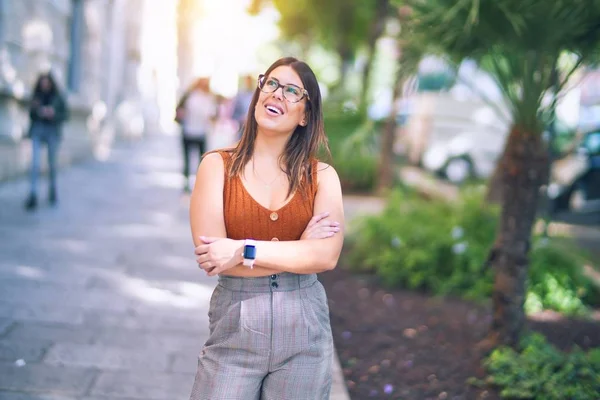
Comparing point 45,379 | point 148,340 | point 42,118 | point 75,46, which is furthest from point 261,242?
point 75,46

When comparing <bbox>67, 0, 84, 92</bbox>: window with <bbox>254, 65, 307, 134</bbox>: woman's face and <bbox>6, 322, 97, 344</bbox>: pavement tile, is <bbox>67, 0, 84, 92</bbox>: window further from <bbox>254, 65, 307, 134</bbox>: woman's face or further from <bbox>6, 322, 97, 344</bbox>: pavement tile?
<bbox>254, 65, 307, 134</bbox>: woman's face

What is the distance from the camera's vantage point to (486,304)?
6.41 m

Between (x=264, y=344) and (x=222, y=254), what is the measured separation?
1.08 feet

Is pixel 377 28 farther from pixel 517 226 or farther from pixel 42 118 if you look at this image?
pixel 517 226

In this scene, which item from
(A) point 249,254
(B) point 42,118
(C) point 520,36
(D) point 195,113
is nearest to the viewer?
(A) point 249,254

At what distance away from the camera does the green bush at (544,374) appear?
3986 millimetres

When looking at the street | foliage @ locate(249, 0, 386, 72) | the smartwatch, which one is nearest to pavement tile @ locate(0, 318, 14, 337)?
the street

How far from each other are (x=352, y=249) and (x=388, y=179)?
13.9ft

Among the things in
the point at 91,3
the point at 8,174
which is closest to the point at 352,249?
the point at 8,174

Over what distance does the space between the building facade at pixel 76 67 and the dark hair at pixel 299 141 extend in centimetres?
848

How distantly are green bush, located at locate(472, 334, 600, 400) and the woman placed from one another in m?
2.05

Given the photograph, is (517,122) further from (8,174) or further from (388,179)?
(8,174)

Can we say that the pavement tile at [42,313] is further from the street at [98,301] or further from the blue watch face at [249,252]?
the blue watch face at [249,252]

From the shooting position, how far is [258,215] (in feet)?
7.96
